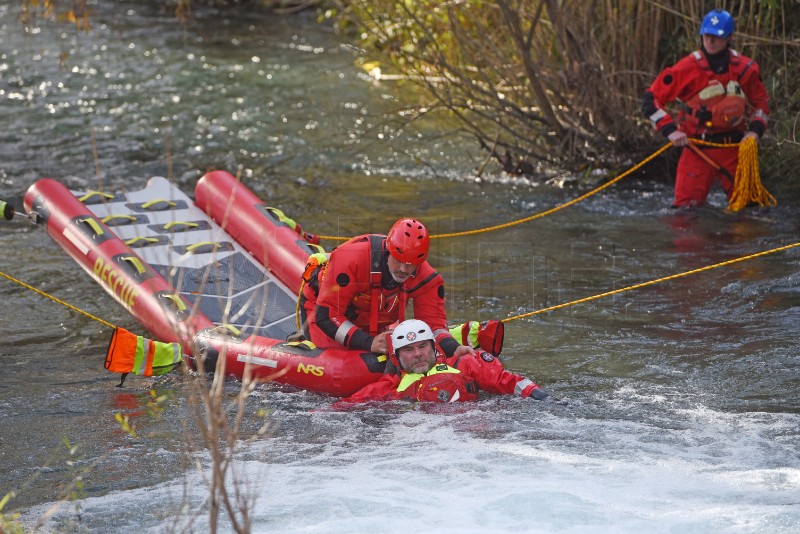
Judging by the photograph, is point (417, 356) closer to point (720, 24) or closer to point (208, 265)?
point (208, 265)

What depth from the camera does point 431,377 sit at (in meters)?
6.06

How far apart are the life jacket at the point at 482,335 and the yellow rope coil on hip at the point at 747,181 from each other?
10.6 feet

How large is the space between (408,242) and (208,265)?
115 cm

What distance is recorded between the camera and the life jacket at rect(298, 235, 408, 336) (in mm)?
6238

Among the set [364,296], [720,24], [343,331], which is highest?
[720,24]

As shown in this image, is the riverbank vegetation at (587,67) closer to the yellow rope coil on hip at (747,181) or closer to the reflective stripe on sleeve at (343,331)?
the yellow rope coil on hip at (747,181)

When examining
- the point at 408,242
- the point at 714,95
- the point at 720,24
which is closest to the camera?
the point at 408,242

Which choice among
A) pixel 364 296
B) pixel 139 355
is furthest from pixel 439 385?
pixel 139 355

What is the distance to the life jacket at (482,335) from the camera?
6453 mm

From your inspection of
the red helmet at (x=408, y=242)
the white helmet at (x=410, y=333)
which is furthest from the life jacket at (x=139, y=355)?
the red helmet at (x=408, y=242)

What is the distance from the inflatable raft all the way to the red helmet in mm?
628

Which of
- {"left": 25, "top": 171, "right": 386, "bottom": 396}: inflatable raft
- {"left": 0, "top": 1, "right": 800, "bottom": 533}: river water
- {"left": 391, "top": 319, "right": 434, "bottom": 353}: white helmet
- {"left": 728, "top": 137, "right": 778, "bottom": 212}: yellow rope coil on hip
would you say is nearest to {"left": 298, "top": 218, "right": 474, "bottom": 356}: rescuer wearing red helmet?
{"left": 25, "top": 171, "right": 386, "bottom": 396}: inflatable raft

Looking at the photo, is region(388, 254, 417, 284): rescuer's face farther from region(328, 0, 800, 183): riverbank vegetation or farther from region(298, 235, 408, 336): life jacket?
region(328, 0, 800, 183): riverbank vegetation

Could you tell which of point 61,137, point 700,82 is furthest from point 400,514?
point 61,137
